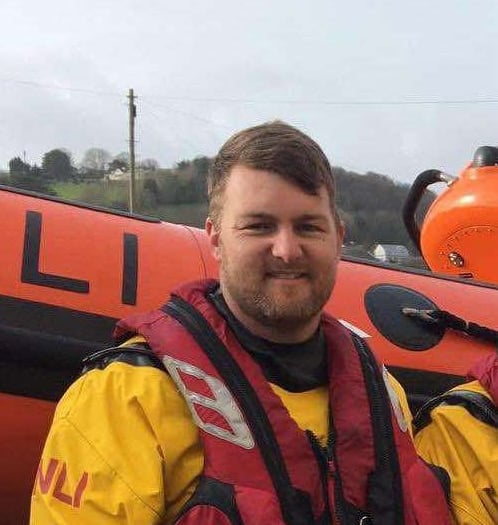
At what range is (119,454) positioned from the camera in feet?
3.55

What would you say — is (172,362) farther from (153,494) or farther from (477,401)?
(477,401)

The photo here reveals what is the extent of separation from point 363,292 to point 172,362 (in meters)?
1.19

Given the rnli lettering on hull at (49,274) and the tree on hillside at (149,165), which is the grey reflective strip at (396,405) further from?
the tree on hillside at (149,165)

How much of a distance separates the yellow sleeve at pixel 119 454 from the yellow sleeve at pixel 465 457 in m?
0.54

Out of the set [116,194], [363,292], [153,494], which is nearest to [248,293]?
[153,494]

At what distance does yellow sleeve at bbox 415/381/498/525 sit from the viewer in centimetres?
139

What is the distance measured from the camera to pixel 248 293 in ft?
4.00

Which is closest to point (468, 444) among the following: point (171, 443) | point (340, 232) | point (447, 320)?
point (340, 232)

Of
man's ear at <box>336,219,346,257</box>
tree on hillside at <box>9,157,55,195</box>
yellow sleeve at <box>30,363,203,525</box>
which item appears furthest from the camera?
tree on hillside at <box>9,157,55,195</box>

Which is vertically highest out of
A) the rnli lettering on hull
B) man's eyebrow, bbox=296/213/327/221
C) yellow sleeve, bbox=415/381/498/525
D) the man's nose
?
man's eyebrow, bbox=296/213/327/221

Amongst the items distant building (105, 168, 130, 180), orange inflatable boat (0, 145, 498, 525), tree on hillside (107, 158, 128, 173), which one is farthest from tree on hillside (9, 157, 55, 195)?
orange inflatable boat (0, 145, 498, 525)

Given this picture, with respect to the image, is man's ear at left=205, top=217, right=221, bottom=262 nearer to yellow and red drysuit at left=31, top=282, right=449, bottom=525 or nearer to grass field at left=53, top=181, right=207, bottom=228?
yellow and red drysuit at left=31, top=282, right=449, bottom=525

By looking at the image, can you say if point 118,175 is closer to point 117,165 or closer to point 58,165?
point 117,165

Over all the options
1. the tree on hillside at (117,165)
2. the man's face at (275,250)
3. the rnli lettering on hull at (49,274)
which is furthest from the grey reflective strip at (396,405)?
the tree on hillside at (117,165)
